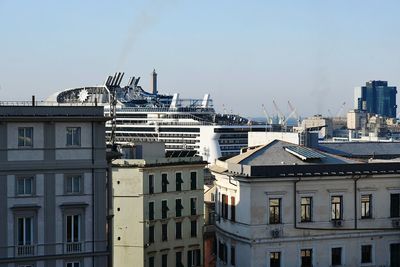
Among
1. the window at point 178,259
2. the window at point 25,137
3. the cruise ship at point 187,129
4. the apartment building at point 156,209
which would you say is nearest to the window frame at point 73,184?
the window at point 25,137

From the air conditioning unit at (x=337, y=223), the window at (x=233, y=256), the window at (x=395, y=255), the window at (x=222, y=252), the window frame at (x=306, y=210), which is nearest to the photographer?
the window frame at (x=306, y=210)

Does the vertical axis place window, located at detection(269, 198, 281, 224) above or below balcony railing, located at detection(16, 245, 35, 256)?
above

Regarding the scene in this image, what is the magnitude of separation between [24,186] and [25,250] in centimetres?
337

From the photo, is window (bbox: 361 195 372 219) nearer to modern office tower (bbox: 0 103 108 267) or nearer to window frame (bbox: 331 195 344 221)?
window frame (bbox: 331 195 344 221)

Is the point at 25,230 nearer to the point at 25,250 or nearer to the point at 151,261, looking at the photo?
the point at 25,250

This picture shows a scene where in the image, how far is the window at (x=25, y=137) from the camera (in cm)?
4428

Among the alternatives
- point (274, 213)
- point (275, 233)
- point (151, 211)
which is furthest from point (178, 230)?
point (275, 233)

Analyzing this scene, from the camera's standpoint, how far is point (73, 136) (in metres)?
45.4

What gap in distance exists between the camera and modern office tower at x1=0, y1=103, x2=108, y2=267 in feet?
144

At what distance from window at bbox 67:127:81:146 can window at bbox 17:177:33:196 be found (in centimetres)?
295

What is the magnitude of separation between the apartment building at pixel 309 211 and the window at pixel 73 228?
10.1 metres

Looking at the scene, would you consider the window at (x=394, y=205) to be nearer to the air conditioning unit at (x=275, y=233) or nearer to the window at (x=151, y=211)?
the air conditioning unit at (x=275, y=233)

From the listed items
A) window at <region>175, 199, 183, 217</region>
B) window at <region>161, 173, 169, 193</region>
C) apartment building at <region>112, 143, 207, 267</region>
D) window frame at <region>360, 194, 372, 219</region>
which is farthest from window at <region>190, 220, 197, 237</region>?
window frame at <region>360, 194, 372, 219</region>

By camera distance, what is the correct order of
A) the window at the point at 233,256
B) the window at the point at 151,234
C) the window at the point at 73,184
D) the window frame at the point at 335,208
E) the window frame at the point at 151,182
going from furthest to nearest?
the window at the point at 151,234, the window frame at the point at 151,182, the window at the point at 233,256, the window frame at the point at 335,208, the window at the point at 73,184
